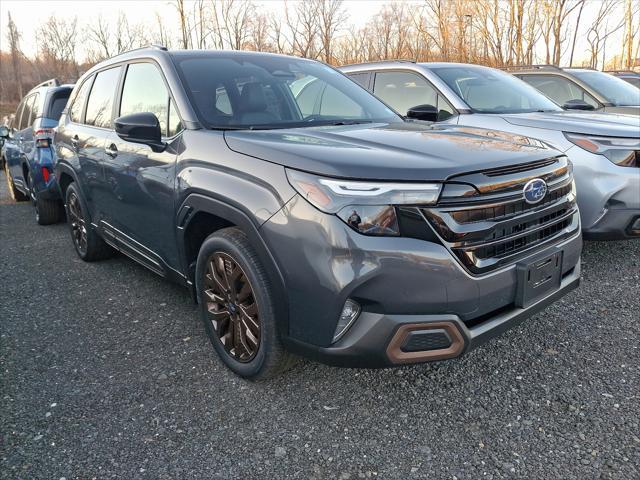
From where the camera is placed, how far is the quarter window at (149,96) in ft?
9.66

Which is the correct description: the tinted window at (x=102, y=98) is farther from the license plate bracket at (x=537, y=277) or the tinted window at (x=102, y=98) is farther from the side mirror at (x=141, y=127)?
the license plate bracket at (x=537, y=277)

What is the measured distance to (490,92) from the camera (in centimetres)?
510

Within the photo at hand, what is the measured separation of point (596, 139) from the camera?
3.89 meters

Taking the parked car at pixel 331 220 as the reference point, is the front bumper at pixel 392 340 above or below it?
below

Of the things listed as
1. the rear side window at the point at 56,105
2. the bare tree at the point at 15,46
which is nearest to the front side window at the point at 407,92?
the rear side window at the point at 56,105

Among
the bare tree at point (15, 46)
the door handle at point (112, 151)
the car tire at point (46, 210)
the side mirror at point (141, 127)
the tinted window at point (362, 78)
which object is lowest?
the car tire at point (46, 210)

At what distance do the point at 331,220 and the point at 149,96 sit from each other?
192 centimetres

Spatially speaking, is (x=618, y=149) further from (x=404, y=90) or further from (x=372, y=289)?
(x=372, y=289)

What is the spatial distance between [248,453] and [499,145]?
181 cm

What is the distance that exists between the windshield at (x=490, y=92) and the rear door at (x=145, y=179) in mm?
2988

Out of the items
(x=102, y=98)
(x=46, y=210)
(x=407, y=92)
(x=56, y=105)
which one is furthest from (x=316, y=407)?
→ (x=56, y=105)

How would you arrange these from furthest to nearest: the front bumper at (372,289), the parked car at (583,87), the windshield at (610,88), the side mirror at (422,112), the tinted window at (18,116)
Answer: the tinted window at (18,116) < the windshield at (610,88) < the parked car at (583,87) < the side mirror at (422,112) < the front bumper at (372,289)

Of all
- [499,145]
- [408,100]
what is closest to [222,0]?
[408,100]

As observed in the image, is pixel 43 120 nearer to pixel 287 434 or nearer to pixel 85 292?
pixel 85 292
